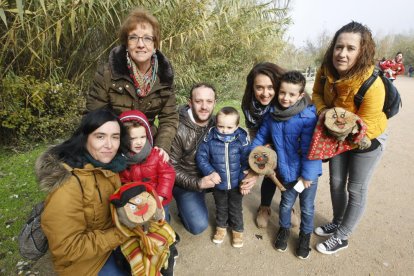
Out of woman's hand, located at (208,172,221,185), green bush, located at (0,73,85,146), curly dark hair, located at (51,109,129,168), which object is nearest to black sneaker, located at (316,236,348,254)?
woman's hand, located at (208,172,221,185)

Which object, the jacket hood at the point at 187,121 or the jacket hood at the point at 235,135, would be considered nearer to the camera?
the jacket hood at the point at 235,135

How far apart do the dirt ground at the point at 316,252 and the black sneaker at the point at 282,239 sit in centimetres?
5

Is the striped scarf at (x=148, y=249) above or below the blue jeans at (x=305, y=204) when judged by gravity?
above

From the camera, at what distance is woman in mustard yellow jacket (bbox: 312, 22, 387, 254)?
1871 millimetres

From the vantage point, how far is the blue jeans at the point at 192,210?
2508 mm

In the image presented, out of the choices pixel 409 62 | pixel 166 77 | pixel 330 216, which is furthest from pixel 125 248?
pixel 409 62

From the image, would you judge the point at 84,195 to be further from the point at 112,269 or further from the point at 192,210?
the point at 192,210

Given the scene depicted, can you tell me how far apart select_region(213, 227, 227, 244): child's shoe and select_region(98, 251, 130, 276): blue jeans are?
3.30ft

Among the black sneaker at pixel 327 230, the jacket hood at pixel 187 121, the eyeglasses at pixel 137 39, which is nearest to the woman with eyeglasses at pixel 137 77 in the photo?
the eyeglasses at pixel 137 39

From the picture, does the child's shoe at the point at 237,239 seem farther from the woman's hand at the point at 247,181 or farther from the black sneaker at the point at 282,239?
the woman's hand at the point at 247,181

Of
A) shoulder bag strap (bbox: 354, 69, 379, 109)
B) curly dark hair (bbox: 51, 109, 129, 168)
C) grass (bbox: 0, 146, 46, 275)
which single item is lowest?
grass (bbox: 0, 146, 46, 275)

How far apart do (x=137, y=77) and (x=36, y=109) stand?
125 inches

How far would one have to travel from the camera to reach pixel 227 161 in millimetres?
2369

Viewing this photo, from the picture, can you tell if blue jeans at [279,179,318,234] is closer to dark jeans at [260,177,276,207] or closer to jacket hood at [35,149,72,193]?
dark jeans at [260,177,276,207]
